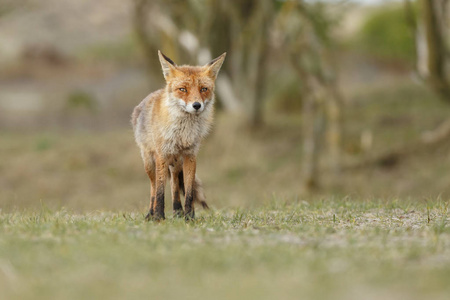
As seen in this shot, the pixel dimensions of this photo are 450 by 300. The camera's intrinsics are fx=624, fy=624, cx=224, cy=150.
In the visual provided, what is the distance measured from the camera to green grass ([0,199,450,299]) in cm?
407

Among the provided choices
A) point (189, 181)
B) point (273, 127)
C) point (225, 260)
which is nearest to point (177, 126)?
point (189, 181)

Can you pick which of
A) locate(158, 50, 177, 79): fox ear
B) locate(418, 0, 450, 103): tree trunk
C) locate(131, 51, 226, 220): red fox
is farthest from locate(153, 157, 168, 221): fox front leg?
locate(418, 0, 450, 103): tree trunk

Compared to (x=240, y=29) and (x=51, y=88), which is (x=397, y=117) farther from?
(x=51, y=88)

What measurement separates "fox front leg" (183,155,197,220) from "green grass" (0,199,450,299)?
1.23ft

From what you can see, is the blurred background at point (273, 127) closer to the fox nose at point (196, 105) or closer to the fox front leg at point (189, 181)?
the fox front leg at point (189, 181)


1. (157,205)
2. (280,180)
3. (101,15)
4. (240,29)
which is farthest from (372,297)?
(101,15)

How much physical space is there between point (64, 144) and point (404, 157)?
36.5 ft

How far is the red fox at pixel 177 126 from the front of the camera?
6.84 m

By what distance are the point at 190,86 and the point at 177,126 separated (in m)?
0.50

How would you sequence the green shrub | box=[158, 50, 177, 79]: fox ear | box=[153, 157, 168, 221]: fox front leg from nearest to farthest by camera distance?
box=[158, 50, 177, 79]: fox ear < box=[153, 157, 168, 221]: fox front leg < the green shrub

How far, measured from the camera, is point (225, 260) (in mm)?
4801

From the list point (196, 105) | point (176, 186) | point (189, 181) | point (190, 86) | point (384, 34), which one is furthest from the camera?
point (384, 34)

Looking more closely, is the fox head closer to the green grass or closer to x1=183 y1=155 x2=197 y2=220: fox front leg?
x1=183 y1=155 x2=197 y2=220: fox front leg

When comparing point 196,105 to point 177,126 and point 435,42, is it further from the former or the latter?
point 435,42
